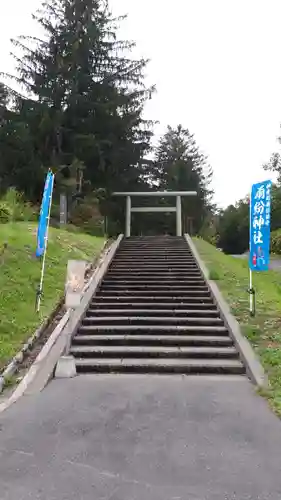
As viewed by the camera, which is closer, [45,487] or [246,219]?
[45,487]

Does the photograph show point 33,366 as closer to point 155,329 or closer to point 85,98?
point 155,329

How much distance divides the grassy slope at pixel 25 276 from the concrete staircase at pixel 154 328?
100 cm

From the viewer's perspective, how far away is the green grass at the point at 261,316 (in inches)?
235

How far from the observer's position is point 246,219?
42656 mm

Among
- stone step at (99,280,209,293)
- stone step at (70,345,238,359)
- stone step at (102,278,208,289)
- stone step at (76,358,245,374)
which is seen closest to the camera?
stone step at (76,358,245,374)

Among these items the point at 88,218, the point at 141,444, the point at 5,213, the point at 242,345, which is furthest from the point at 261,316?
the point at 88,218

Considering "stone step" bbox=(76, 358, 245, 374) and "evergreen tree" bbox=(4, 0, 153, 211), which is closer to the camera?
"stone step" bbox=(76, 358, 245, 374)

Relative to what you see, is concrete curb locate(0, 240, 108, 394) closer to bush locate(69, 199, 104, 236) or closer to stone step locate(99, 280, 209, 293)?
stone step locate(99, 280, 209, 293)

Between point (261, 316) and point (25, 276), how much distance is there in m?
5.73

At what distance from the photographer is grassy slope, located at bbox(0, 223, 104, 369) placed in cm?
744

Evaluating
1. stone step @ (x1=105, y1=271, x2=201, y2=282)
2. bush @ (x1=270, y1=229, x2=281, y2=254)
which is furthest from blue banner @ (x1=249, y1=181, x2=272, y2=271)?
bush @ (x1=270, y1=229, x2=281, y2=254)

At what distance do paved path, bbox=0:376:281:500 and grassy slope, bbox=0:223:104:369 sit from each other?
1954 mm

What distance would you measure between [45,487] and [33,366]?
128 inches

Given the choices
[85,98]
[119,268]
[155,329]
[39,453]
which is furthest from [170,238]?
[39,453]
